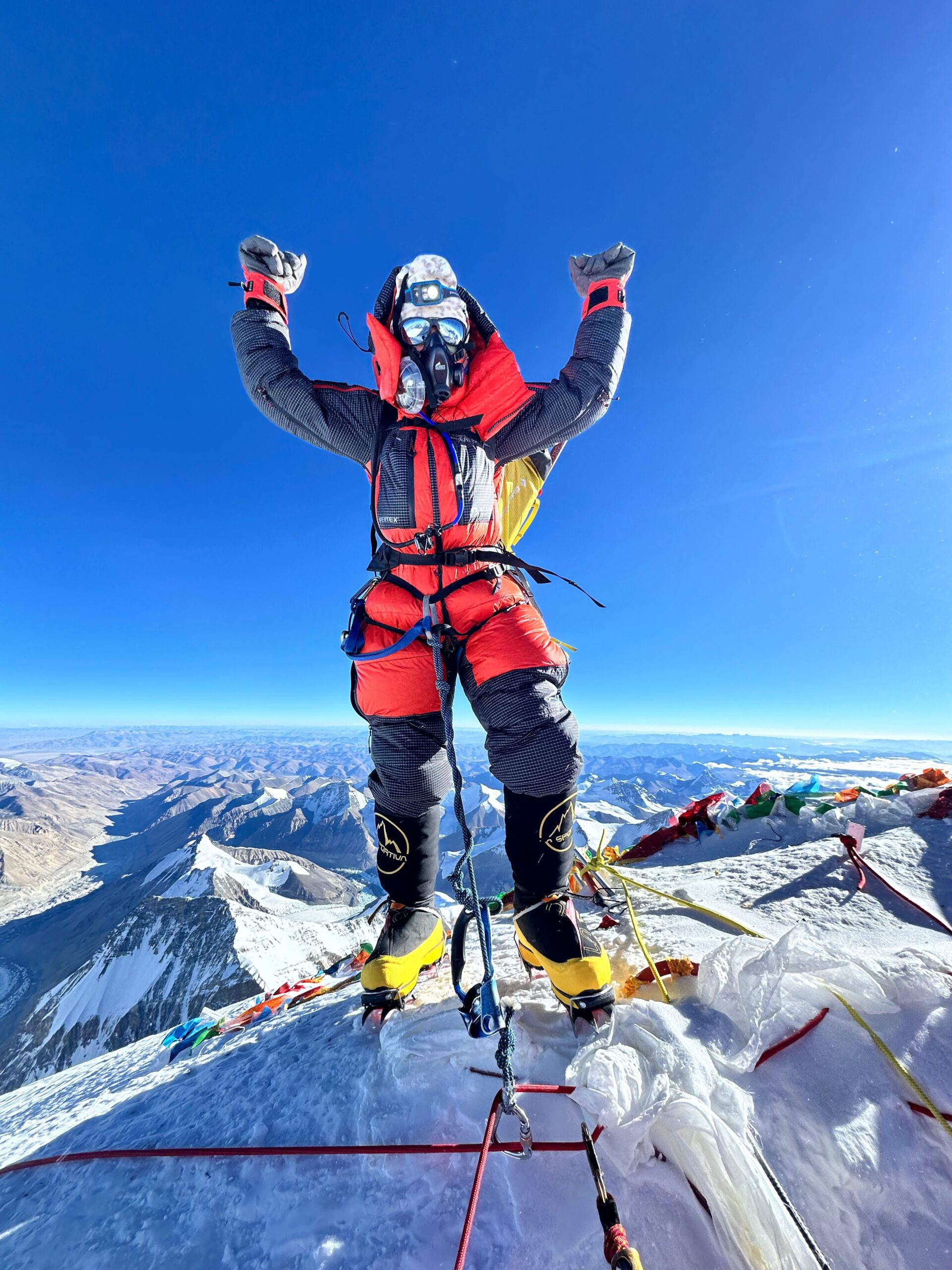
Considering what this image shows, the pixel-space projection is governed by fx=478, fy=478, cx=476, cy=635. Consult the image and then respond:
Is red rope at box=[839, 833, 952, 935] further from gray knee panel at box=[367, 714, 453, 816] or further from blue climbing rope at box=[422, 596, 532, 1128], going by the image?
gray knee panel at box=[367, 714, 453, 816]

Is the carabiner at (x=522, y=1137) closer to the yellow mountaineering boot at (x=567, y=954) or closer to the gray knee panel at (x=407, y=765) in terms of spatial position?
the yellow mountaineering boot at (x=567, y=954)

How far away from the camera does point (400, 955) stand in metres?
2.42

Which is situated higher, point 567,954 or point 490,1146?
point 567,954

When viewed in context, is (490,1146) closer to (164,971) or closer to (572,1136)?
(572,1136)

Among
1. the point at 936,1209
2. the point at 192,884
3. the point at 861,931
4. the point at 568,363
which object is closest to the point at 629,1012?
the point at 936,1209

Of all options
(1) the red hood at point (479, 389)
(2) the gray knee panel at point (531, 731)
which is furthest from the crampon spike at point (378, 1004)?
(1) the red hood at point (479, 389)

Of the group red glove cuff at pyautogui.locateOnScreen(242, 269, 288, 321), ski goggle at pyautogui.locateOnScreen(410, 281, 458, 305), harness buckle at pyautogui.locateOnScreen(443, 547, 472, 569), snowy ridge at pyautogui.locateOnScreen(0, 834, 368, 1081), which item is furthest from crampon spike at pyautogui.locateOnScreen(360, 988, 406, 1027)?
snowy ridge at pyautogui.locateOnScreen(0, 834, 368, 1081)

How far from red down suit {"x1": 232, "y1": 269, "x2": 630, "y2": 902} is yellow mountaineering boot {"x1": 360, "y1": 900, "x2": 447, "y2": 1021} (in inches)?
4.9

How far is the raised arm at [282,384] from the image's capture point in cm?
282

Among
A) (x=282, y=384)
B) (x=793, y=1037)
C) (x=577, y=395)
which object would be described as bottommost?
(x=793, y=1037)

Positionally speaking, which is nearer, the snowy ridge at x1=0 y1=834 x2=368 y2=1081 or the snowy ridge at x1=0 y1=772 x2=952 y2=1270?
the snowy ridge at x1=0 y1=772 x2=952 y2=1270

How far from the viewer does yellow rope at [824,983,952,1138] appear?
141 centimetres

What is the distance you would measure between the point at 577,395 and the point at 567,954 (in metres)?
2.85

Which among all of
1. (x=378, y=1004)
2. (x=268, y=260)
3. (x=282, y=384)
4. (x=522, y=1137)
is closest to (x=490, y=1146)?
(x=522, y=1137)
